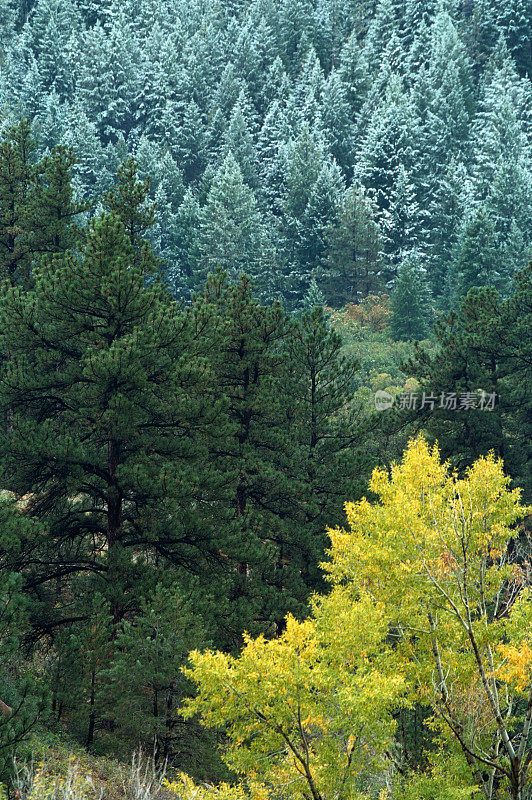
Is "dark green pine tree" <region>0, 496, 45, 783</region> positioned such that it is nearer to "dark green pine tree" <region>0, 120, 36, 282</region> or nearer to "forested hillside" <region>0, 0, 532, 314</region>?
"dark green pine tree" <region>0, 120, 36, 282</region>

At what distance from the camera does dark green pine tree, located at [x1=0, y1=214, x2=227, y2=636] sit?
18062mm

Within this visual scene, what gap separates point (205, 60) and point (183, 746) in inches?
3695

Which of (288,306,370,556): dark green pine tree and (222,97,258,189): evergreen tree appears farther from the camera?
(222,97,258,189): evergreen tree

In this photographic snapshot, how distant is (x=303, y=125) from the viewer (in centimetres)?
7881

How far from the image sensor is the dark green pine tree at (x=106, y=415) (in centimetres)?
1806

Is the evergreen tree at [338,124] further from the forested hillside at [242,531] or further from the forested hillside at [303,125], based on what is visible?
the forested hillside at [242,531]

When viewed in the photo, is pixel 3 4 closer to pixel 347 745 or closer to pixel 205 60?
pixel 205 60

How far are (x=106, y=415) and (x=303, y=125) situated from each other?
219 feet

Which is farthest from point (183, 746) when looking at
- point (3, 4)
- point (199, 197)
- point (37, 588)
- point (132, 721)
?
point (3, 4)

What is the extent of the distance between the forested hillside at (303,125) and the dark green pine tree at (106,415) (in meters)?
40.2

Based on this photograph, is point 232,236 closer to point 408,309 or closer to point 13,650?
point 408,309

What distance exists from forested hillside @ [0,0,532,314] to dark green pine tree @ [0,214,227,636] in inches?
1584

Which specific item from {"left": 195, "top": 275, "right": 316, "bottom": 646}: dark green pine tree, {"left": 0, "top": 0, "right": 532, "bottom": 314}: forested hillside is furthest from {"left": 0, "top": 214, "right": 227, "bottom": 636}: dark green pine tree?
{"left": 0, "top": 0, "right": 532, "bottom": 314}: forested hillside

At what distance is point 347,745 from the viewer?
38.9 ft
